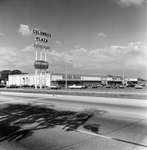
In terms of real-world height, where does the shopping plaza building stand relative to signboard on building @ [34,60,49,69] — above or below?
below

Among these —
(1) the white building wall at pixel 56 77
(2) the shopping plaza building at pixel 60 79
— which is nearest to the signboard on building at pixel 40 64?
(2) the shopping plaza building at pixel 60 79

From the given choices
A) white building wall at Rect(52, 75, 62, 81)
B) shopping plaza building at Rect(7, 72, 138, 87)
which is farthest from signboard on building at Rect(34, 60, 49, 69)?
white building wall at Rect(52, 75, 62, 81)

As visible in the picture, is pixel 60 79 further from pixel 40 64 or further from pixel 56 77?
pixel 40 64

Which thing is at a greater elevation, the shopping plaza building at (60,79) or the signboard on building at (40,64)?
the signboard on building at (40,64)

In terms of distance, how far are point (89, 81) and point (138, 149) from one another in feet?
292

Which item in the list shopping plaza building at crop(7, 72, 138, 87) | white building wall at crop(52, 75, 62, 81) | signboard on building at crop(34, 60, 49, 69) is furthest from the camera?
shopping plaza building at crop(7, 72, 138, 87)

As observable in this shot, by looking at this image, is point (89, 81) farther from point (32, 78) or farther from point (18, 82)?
point (18, 82)

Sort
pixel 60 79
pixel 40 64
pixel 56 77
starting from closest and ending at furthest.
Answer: pixel 40 64, pixel 56 77, pixel 60 79

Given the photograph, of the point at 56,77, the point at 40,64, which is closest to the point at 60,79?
the point at 56,77

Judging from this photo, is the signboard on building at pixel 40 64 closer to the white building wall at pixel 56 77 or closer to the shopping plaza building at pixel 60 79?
the shopping plaza building at pixel 60 79

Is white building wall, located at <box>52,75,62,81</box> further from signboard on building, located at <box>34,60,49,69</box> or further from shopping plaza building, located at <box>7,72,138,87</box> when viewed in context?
signboard on building, located at <box>34,60,49,69</box>

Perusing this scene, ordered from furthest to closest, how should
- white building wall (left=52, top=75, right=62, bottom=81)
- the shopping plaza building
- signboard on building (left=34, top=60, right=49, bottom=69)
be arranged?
the shopping plaza building
white building wall (left=52, top=75, right=62, bottom=81)
signboard on building (left=34, top=60, right=49, bottom=69)

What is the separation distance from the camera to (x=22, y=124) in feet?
24.7

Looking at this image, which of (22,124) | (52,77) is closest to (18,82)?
(52,77)
